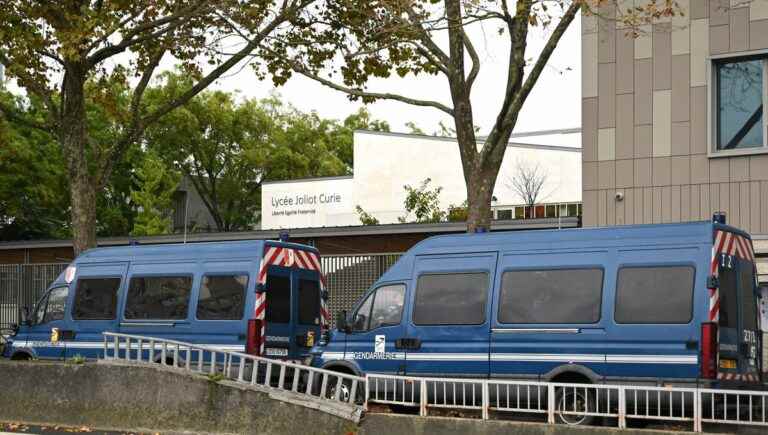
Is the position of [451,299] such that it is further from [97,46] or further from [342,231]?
[342,231]

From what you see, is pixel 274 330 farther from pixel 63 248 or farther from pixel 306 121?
pixel 306 121

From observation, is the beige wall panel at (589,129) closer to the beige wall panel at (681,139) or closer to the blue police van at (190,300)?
the beige wall panel at (681,139)

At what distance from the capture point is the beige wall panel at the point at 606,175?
20109 millimetres

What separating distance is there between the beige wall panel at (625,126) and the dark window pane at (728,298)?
5976mm

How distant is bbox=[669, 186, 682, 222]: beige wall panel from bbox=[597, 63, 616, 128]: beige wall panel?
150 cm

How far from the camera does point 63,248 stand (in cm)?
4153

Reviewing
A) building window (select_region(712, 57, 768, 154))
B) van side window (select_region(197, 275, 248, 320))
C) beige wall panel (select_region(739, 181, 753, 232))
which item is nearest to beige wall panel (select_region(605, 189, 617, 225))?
building window (select_region(712, 57, 768, 154))

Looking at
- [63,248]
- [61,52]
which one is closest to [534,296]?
[61,52]

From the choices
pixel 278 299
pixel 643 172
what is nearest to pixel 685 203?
pixel 643 172

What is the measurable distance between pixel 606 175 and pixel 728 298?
6265 millimetres

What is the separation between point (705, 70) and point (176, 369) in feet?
32.3

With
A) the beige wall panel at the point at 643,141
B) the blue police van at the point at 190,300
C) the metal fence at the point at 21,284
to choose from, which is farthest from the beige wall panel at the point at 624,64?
the metal fence at the point at 21,284

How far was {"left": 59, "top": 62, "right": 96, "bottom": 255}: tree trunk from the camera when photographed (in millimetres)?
23422

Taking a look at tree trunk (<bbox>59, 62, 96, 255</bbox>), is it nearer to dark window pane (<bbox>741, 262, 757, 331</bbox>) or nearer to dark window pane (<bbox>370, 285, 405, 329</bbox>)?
dark window pane (<bbox>370, 285, 405, 329</bbox>)
